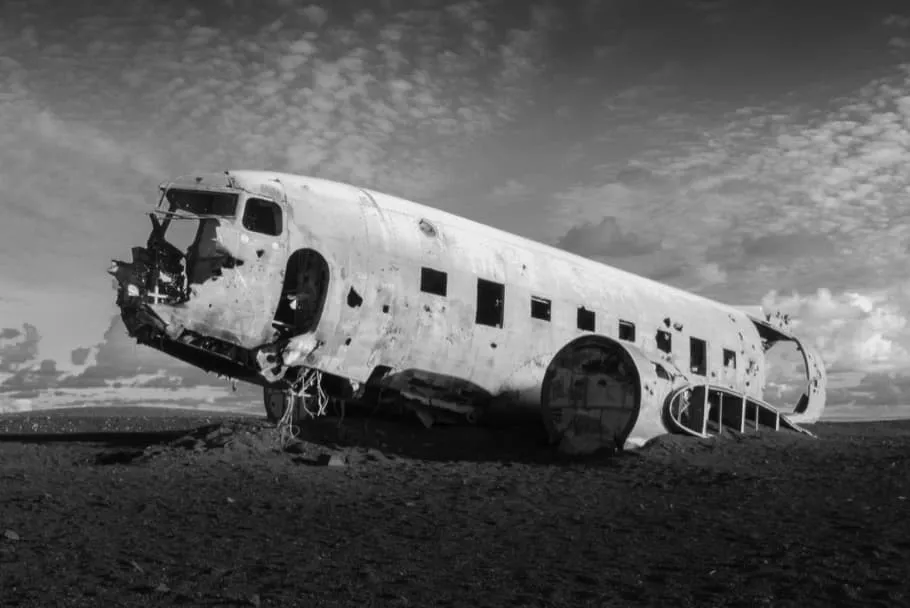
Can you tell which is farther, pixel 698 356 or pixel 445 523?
pixel 698 356

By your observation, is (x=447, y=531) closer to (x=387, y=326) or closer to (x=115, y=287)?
(x=387, y=326)

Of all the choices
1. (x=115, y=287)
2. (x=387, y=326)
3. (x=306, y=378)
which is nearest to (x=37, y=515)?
(x=115, y=287)

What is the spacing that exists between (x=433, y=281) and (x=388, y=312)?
4.35 feet

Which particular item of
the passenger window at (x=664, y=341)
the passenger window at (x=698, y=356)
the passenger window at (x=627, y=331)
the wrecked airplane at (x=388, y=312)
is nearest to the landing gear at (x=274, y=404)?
the wrecked airplane at (x=388, y=312)

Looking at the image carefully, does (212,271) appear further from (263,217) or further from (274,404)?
(274,404)

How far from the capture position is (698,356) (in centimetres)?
2267

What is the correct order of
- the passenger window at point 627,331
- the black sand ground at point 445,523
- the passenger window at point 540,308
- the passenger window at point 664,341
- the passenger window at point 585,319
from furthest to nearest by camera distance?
the passenger window at point 664,341, the passenger window at point 627,331, the passenger window at point 585,319, the passenger window at point 540,308, the black sand ground at point 445,523

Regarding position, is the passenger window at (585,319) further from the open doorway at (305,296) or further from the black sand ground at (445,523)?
the open doorway at (305,296)

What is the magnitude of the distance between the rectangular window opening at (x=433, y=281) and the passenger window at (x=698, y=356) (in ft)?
30.7

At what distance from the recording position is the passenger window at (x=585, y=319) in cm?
1867

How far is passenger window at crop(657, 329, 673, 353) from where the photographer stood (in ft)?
69.1

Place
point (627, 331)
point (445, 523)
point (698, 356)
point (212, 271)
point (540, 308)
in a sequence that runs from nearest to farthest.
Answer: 1. point (445, 523)
2. point (212, 271)
3. point (540, 308)
4. point (627, 331)
5. point (698, 356)

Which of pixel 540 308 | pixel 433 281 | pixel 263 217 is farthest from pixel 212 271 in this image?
pixel 540 308

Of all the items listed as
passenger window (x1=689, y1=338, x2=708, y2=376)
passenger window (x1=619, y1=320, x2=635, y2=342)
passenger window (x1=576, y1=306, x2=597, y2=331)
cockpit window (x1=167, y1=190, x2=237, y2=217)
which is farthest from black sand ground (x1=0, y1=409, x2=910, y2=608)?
passenger window (x1=689, y1=338, x2=708, y2=376)
